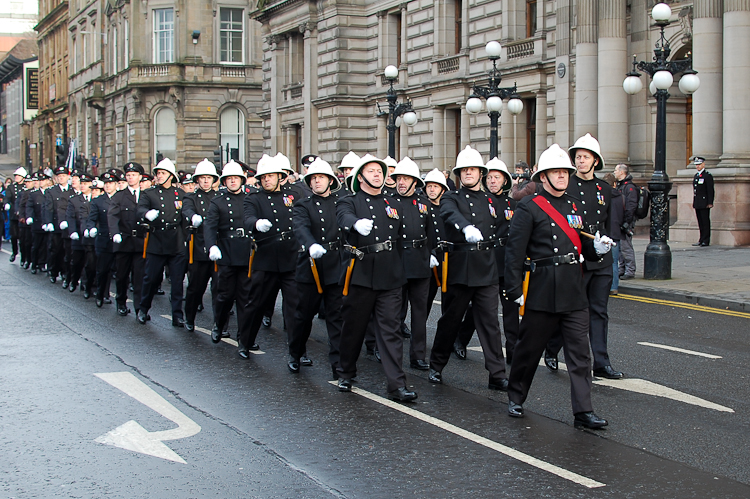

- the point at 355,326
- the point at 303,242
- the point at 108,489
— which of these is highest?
the point at 303,242

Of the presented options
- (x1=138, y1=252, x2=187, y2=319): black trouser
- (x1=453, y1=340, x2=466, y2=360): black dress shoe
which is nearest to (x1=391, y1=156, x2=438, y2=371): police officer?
(x1=453, y1=340, x2=466, y2=360): black dress shoe

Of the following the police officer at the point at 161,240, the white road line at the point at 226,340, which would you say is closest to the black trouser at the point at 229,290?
the white road line at the point at 226,340

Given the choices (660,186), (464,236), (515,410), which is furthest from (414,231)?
(660,186)

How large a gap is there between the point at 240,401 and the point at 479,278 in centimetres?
229

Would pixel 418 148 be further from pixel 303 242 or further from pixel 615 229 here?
pixel 303 242

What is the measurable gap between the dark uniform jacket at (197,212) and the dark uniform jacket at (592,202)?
5646 millimetres

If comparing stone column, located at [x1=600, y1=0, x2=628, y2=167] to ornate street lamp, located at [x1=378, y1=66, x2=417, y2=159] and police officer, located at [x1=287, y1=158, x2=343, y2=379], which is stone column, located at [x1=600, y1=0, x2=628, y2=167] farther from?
police officer, located at [x1=287, y1=158, x2=343, y2=379]

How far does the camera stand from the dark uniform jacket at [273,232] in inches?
398

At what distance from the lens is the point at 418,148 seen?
3656 cm

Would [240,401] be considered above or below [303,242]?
below

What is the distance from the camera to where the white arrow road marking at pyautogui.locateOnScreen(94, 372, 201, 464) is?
660 centimetres

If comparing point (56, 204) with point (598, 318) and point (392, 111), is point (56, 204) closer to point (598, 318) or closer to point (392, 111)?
point (392, 111)

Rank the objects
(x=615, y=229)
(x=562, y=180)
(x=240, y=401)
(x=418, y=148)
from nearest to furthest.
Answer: (x=562, y=180) < (x=240, y=401) < (x=615, y=229) < (x=418, y=148)

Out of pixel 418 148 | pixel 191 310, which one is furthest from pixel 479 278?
pixel 418 148
